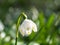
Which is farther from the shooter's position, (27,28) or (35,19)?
(35,19)

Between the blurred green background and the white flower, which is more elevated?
the blurred green background

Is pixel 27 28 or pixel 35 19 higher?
pixel 35 19

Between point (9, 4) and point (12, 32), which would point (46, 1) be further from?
point (12, 32)

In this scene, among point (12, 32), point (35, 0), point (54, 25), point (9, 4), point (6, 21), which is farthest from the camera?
point (35, 0)

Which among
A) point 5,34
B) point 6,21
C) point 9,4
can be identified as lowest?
point 5,34

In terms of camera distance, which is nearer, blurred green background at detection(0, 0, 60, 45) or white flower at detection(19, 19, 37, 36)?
white flower at detection(19, 19, 37, 36)

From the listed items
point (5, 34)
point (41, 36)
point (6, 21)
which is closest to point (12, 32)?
point (5, 34)

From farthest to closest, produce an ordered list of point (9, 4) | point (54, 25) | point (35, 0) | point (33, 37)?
1. point (35, 0)
2. point (9, 4)
3. point (54, 25)
4. point (33, 37)

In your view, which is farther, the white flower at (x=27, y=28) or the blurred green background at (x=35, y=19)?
the blurred green background at (x=35, y=19)
